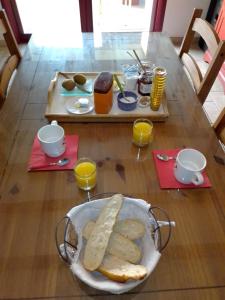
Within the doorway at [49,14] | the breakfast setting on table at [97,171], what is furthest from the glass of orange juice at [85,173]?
the doorway at [49,14]

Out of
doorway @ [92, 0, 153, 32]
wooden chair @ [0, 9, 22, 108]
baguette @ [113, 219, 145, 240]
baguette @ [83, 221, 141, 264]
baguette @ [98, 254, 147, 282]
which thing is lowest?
doorway @ [92, 0, 153, 32]

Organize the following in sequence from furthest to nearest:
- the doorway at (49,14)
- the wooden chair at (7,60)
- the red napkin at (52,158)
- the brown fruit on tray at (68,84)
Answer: the doorway at (49,14) < the wooden chair at (7,60) < the brown fruit on tray at (68,84) < the red napkin at (52,158)

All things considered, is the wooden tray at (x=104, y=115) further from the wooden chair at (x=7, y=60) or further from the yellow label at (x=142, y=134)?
the wooden chair at (x=7, y=60)

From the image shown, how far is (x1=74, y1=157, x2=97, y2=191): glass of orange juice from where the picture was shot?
0.76 m

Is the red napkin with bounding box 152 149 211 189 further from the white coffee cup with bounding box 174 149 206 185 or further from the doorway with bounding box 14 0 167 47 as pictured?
the doorway with bounding box 14 0 167 47

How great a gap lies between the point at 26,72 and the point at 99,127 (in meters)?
0.58

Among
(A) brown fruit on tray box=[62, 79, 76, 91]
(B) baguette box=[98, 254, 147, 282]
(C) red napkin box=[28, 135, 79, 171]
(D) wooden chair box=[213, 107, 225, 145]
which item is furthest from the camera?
(A) brown fruit on tray box=[62, 79, 76, 91]

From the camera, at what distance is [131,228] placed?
24.4 inches

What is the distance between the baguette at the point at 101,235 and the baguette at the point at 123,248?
0.03 m

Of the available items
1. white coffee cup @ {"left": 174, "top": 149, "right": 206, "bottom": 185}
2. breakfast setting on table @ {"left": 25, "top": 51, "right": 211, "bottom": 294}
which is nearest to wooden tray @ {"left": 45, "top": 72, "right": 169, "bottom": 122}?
breakfast setting on table @ {"left": 25, "top": 51, "right": 211, "bottom": 294}

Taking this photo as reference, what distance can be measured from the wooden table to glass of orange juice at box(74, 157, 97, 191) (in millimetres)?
26

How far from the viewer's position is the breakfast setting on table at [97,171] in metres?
0.54

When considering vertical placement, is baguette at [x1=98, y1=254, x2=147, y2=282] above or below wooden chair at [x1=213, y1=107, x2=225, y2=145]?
above

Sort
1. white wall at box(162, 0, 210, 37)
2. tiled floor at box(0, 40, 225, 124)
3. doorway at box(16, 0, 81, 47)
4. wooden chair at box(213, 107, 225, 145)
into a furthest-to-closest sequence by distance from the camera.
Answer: doorway at box(16, 0, 81, 47), white wall at box(162, 0, 210, 37), tiled floor at box(0, 40, 225, 124), wooden chair at box(213, 107, 225, 145)
